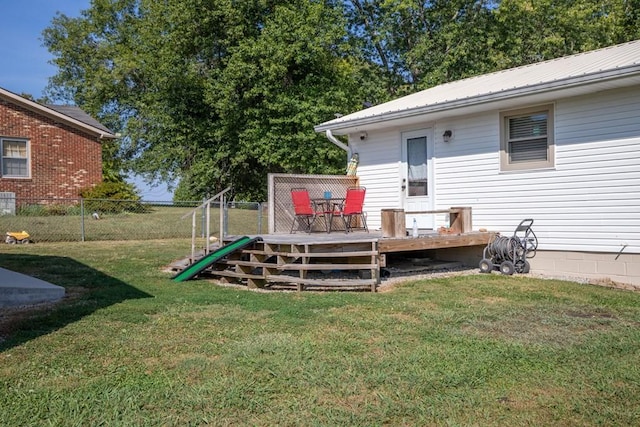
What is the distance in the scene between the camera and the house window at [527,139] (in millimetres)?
8062

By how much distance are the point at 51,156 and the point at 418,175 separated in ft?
45.6

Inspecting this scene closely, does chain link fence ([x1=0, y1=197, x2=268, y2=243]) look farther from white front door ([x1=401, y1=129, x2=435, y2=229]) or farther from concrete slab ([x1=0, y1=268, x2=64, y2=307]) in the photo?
concrete slab ([x1=0, y1=268, x2=64, y2=307])

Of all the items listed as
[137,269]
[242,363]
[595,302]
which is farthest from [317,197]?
[242,363]

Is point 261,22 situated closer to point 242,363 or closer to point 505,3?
point 505,3

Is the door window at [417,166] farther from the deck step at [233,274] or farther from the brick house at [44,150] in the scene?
the brick house at [44,150]

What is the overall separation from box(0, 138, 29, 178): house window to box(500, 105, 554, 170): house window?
52.2 ft

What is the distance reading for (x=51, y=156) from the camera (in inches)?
697

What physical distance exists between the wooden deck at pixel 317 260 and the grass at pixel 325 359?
64cm

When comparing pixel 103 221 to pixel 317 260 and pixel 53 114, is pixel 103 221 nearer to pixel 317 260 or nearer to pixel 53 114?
pixel 53 114

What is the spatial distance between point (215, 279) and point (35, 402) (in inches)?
200

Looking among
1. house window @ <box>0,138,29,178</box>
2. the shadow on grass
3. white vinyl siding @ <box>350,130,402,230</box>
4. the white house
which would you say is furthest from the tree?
the shadow on grass

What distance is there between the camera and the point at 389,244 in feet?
24.1

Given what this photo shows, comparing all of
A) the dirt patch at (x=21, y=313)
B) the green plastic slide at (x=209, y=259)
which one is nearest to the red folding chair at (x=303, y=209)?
the green plastic slide at (x=209, y=259)

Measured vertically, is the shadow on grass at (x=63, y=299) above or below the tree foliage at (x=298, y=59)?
below
